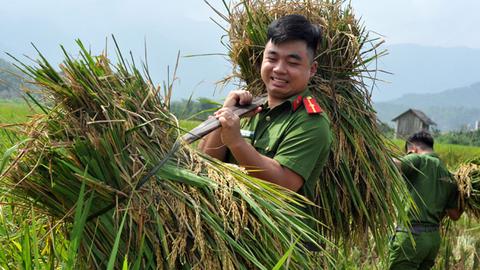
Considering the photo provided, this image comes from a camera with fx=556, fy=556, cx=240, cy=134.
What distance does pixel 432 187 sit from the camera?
4.71m

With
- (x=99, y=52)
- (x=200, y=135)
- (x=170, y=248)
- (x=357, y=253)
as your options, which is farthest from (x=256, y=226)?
(x=357, y=253)

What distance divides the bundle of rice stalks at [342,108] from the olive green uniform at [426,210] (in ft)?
6.64

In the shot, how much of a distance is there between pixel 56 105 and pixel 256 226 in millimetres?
658

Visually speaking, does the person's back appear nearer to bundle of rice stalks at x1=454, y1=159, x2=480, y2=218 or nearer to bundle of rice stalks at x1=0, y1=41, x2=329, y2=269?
bundle of rice stalks at x1=454, y1=159, x2=480, y2=218

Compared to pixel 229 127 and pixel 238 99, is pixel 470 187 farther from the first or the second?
pixel 229 127

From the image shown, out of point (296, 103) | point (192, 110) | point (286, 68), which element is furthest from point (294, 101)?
point (192, 110)

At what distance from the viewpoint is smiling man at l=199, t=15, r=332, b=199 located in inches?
78.2

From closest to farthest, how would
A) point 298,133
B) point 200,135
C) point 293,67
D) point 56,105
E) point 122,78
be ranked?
point 56,105 → point 122,78 → point 200,135 → point 298,133 → point 293,67

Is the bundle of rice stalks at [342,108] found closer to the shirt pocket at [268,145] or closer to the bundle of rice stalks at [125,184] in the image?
the shirt pocket at [268,145]

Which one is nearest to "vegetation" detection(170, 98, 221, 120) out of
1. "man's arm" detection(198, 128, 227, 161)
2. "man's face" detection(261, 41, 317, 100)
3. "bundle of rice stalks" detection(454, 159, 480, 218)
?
"man's arm" detection(198, 128, 227, 161)

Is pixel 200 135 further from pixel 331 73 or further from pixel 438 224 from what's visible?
pixel 438 224

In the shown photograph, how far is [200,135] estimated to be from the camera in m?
1.87

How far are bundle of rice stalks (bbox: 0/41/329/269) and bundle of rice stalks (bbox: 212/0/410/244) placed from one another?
3.23 feet

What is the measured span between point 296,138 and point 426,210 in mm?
3018
